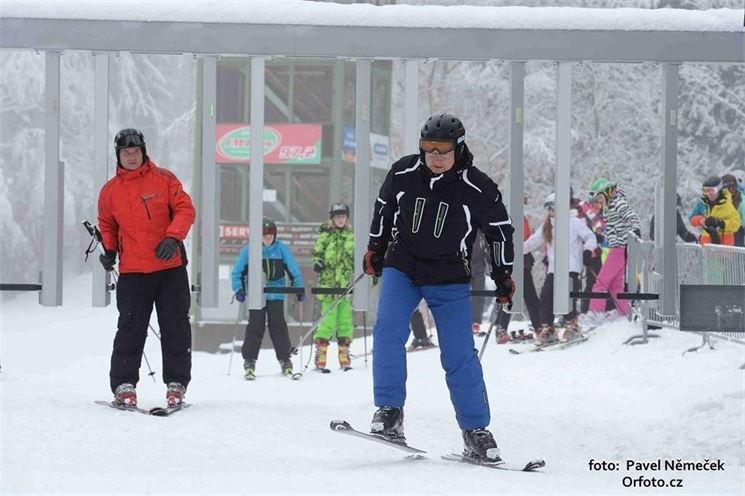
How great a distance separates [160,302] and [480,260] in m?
6.47

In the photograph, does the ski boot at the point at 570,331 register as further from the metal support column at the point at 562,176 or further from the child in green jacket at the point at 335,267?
the metal support column at the point at 562,176

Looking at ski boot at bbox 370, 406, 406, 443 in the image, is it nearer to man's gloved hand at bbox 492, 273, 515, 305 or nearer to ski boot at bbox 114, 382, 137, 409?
man's gloved hand at bbox 492, 273, 515, 305

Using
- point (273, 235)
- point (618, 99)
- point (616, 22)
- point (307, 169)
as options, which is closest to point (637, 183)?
point (618, 99)

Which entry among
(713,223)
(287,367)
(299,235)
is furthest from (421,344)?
(299,235)

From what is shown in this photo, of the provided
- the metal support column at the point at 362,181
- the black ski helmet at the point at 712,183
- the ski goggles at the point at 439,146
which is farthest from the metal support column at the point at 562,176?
the black ski helmet at the point at 712,183

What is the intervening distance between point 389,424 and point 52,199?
11.1 feet

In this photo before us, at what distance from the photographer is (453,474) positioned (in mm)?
5859

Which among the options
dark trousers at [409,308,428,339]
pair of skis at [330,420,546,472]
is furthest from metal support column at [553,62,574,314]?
dark trousers at [409,308,428,339]

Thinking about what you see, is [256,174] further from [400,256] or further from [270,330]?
[270,330]

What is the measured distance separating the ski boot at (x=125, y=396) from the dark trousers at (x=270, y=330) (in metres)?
4.31

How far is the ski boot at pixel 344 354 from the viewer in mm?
12586

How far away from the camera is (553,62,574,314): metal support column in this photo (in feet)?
28.0

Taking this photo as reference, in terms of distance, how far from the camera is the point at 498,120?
2209 centimetres

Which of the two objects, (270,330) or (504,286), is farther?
(270,330)
